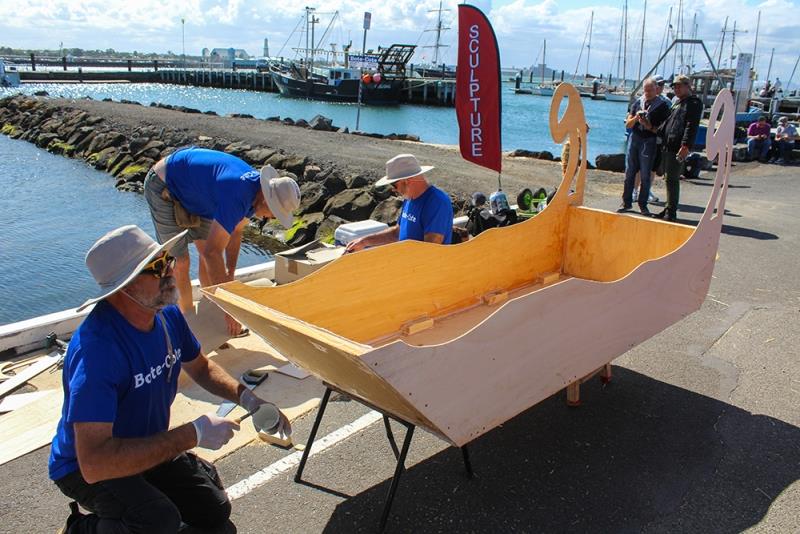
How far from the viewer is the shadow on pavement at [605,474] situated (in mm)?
3037

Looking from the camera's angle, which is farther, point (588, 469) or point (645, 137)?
point (645, 137)

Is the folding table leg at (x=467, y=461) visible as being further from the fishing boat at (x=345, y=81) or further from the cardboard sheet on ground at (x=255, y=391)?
the fishing boat at (x=345, y=81)

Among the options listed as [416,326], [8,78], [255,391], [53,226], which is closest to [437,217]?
[416,326]

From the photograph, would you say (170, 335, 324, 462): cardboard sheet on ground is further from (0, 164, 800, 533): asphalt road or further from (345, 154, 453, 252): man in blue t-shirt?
(345, 154, 453, 252): man in blue t-shirt

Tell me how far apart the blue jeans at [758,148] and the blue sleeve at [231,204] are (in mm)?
16056

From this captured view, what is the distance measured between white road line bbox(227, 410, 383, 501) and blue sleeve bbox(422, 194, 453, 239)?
53.4 inches

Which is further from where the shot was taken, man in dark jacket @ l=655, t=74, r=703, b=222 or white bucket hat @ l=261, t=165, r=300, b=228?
man in dark jacket @ l=655, t=74, r=703, b=222

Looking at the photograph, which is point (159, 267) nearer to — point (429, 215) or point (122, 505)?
point (122, 505)

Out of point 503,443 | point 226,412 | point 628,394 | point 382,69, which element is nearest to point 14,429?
point 226,412

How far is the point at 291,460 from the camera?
3508mm

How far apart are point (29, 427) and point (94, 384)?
1.81m

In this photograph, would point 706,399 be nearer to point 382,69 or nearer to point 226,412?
point 226,412

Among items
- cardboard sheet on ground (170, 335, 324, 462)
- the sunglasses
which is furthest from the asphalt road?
the sunglasses

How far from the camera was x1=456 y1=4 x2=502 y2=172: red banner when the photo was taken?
7230mm
